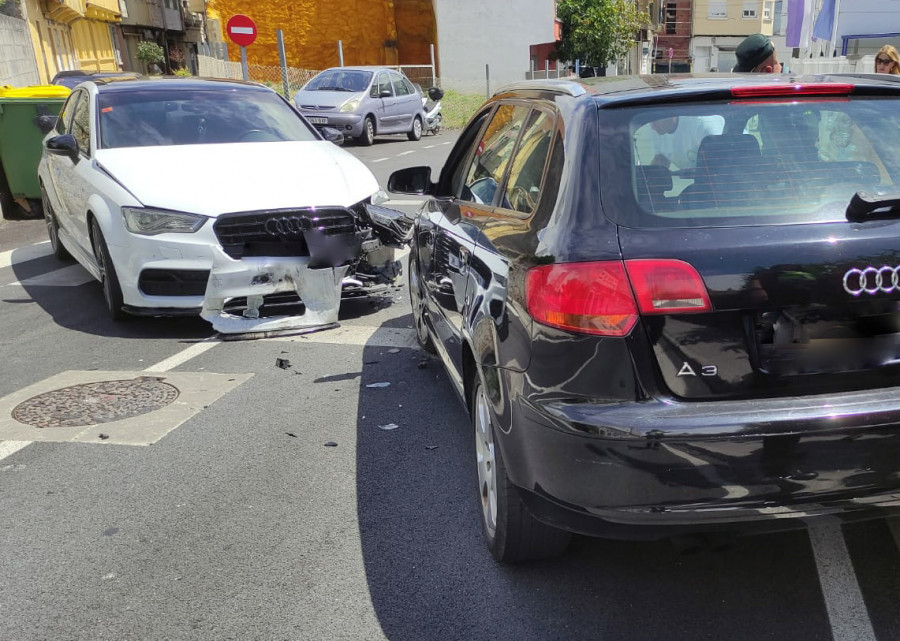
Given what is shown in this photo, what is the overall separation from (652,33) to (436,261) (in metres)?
68.7

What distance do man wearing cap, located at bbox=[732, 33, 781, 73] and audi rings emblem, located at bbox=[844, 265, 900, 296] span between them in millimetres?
5208

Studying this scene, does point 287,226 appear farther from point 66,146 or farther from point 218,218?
point 66,146

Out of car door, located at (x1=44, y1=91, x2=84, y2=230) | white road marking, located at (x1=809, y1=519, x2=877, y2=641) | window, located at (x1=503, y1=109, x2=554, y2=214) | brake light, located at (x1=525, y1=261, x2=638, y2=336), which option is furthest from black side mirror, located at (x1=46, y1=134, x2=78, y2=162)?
white road marking, located at (x1=809, y1=519, x2=877, y2=641)

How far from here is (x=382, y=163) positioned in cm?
1784

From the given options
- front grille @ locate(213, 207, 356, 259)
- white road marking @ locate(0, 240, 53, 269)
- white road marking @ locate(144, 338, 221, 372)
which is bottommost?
white road marking @ locate(0, 240, 53, 269)

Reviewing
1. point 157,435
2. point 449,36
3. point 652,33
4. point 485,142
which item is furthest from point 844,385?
point 652,33

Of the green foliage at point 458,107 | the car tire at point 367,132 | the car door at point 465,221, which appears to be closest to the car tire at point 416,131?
the car tire at point 367,132

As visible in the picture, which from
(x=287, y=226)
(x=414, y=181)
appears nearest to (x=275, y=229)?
(x=287, y=226)

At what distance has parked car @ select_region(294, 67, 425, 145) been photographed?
69.8ft

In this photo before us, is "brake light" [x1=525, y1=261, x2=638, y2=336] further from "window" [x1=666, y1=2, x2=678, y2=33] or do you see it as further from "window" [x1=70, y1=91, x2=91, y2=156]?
"window" [x1=666, y1=2, x2=678, y2=33]

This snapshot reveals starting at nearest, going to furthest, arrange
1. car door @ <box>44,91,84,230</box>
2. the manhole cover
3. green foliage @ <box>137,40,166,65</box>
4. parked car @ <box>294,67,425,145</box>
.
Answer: the manhole cover
car door @ <box>44,91,84,230</box>
parked car @ <box>294,67,425,145</box>
green foliage @ <box>137,40,166,65</box>

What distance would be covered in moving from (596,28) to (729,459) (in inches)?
1878

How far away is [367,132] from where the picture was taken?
860 inches

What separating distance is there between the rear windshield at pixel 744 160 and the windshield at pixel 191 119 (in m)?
5.17
